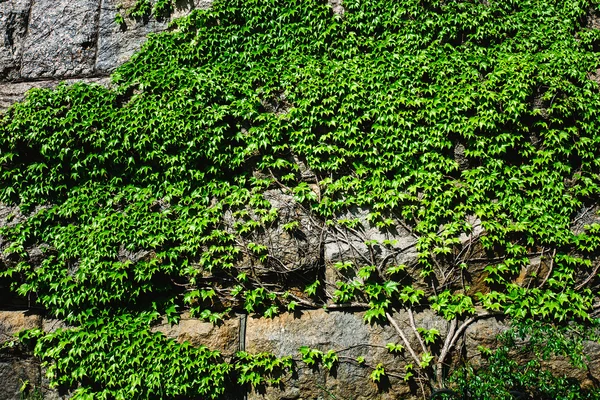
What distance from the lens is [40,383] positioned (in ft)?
14.0

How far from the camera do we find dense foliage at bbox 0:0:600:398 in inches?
161

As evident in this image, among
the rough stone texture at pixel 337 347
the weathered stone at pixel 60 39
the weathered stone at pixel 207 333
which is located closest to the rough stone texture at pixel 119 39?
the weathered stone at pixel 60 39

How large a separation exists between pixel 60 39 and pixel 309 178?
375cm

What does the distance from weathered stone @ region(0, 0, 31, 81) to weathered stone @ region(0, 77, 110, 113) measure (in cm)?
18

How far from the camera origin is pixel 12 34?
5.31m

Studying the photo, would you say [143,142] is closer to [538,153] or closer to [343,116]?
[343,116]

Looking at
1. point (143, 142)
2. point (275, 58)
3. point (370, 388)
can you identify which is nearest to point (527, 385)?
point (370, 388)

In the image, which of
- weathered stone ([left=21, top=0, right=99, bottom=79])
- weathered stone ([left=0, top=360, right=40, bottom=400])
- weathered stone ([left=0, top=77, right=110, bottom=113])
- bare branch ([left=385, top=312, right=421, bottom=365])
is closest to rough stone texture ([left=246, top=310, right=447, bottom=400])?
bare branch ([left=385, top=312, right=421, bottom=365])

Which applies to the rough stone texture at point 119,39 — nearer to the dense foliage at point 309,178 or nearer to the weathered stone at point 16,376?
the dense foliage at point 309,178

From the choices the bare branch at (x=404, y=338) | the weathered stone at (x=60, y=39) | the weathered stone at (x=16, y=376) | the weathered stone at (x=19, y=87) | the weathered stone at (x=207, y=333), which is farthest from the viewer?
the weathered stone at (x=60, y=39)

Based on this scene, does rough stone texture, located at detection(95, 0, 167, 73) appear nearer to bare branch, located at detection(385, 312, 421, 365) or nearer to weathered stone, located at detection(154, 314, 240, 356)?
weathered stone, located at detection(154, 314, 240, 356)

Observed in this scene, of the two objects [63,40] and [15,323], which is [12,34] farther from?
[15,323]

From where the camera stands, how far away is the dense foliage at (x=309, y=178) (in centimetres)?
409

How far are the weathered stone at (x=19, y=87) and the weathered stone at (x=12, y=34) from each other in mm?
182
